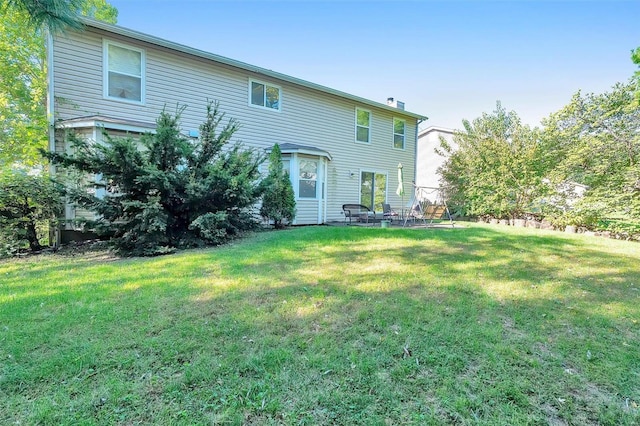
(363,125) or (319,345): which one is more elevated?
(363,125)

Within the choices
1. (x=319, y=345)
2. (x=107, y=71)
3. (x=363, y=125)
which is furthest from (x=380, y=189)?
(x=319, y=345)

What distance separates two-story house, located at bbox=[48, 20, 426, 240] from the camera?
7453 millimetres

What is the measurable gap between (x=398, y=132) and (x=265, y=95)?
689 centimetres

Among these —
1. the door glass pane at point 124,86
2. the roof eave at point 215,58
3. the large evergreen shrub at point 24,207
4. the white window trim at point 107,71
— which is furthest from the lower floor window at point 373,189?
the large evergreen shrub at point 24,207

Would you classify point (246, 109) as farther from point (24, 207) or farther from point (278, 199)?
point (24, 207)

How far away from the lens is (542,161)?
10680mm

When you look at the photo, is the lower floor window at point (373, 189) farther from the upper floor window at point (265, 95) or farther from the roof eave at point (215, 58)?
the upper floor window at point (265, 95)

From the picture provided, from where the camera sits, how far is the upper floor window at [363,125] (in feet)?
42.8

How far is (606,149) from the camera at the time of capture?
8703 mm

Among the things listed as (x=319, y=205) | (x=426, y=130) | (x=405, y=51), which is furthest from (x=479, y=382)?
(x=426, y=130)

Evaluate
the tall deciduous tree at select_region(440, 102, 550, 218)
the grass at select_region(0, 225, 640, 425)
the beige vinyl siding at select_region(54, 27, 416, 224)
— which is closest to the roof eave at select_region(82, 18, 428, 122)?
the beige vinyl siding at select_region(54, 27, 416, 224)

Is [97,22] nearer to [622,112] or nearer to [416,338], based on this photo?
[416,338]

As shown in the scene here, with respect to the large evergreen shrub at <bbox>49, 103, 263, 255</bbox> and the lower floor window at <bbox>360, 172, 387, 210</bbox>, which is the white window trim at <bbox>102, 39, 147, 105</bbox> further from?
the lower floor window at <bbox>360, 172, 387, 210</bbox>

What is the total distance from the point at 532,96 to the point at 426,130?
7.60m
